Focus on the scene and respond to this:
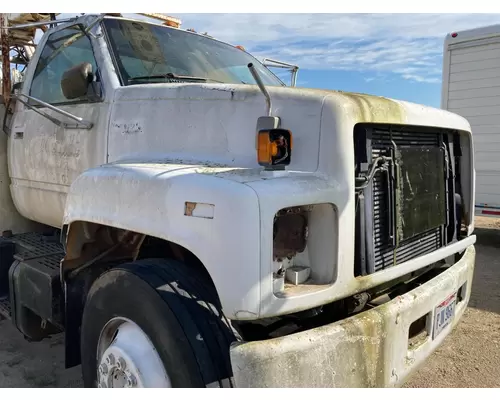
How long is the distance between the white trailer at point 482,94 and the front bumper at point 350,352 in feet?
18.7

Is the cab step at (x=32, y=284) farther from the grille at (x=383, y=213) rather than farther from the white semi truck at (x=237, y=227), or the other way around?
the grille at (x=383, y=213)

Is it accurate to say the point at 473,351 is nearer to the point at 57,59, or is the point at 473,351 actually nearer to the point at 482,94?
the point at 57,59

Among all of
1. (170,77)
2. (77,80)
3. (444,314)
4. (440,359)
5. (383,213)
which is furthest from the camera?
(440,359)

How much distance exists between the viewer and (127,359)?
223 cm

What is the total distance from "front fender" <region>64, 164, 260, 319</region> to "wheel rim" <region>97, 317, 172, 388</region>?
0.48 metres

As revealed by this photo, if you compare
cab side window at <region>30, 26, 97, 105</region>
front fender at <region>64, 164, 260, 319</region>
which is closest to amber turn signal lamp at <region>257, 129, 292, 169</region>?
front fender at <region>64, 164, 260, 319</region>

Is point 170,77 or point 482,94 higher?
point 482,94

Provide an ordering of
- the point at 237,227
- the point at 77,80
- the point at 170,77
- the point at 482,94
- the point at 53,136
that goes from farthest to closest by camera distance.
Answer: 1. the point at 482,94
2. the point at 53,136
3. the point at 170,77
4. the point at 77,80
5. the point at 237,227

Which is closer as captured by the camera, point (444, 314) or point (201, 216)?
point (201, 216)

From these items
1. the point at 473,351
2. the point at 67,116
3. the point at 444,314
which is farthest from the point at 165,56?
the point at 473,351

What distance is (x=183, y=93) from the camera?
2756mm

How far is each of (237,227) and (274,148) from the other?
453 mm

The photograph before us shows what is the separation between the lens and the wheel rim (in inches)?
85.7

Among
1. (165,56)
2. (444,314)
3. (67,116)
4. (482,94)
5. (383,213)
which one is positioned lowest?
(444,314)
